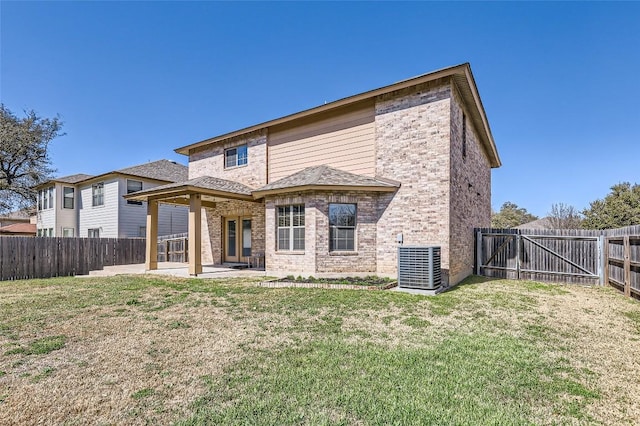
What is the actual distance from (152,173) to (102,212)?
13.1 feet

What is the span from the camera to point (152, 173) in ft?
71.0

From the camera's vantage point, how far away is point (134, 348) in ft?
14.4

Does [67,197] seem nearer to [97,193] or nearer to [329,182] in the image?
[97,193]

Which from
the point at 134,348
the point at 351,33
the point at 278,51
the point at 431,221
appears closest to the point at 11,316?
the point at 134,348

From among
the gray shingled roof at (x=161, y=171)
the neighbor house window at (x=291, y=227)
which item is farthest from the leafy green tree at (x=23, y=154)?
the neighbor house window at (x=291, y=227)

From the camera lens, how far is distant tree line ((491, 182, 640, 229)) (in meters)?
29.2

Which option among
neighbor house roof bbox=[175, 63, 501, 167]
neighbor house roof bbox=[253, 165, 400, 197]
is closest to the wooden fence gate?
neighbor house roof bbox=[175, 63, 501, 167]

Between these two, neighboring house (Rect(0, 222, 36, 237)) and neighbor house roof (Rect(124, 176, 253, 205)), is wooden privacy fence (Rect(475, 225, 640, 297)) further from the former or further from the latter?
neighboring house (Rect(0, 222, 36, 237))

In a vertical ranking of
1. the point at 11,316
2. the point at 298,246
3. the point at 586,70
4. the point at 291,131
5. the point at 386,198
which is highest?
the point at 586,70

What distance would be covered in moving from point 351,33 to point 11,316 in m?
13.1

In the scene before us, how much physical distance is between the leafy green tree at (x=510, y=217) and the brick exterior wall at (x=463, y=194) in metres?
39.5

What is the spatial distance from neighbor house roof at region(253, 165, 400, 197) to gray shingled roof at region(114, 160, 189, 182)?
13195mm

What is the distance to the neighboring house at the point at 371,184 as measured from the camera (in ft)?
32.2

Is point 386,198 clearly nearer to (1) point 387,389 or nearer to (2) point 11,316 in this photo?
(1) point 387,389
